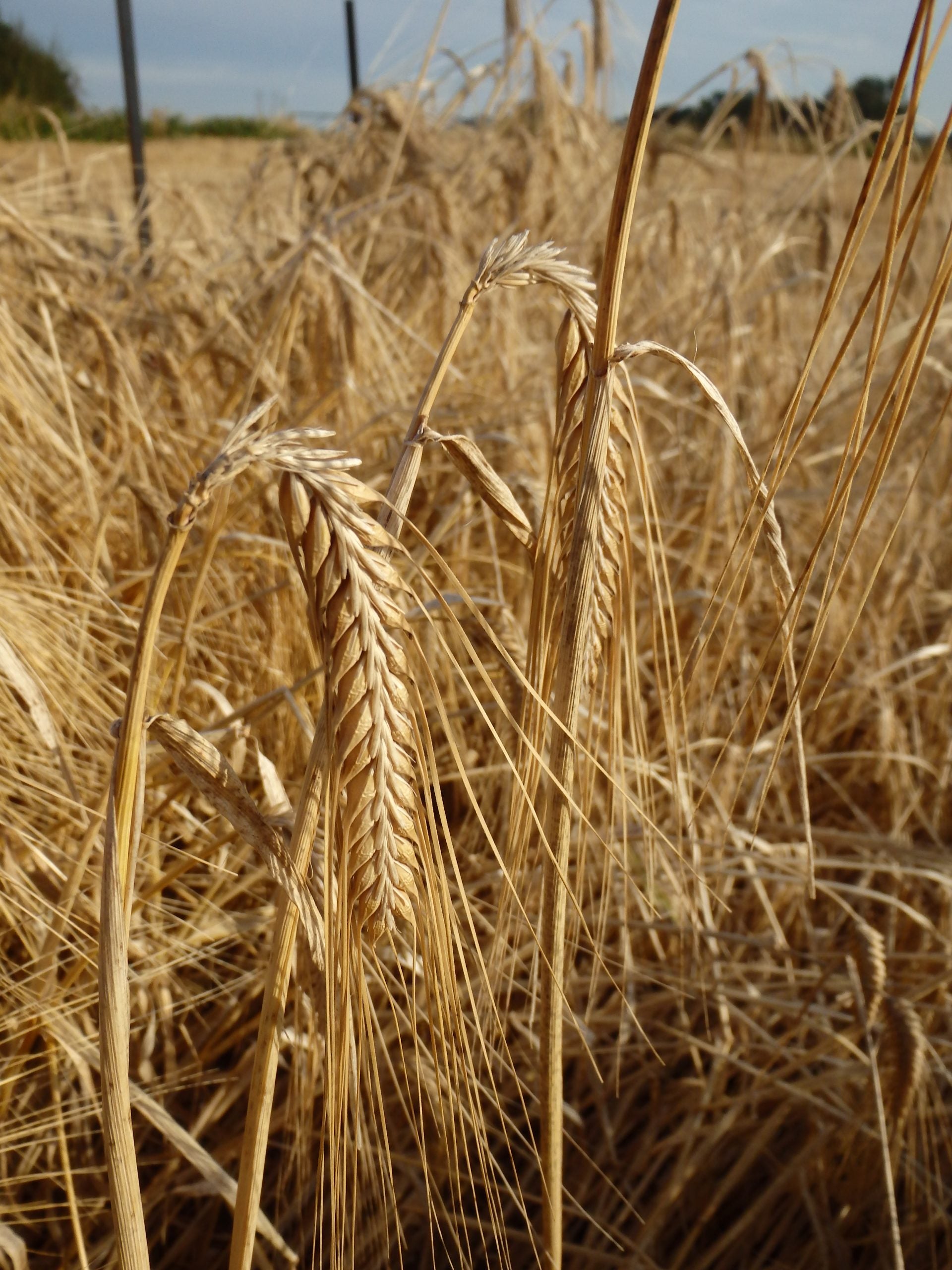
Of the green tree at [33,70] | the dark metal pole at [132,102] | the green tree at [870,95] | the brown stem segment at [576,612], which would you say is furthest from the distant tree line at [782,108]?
the green tree at [33,70]

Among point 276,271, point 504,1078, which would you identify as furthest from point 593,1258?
point 276,271

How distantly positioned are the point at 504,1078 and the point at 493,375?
0.82 m

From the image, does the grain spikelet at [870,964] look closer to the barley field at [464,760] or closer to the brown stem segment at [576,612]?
the barley field at [464,760]

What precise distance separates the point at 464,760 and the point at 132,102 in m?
1.72

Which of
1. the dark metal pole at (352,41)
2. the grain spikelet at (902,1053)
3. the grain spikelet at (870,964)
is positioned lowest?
the grain spikelet at (902,1053)

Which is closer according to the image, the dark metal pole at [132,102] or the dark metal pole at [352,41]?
the dark metal pole at [132,102]

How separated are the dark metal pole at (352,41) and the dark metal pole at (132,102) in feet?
5.70

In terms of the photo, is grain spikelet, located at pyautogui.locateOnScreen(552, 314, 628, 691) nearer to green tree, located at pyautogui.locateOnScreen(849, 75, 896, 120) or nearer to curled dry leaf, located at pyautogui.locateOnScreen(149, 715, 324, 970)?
curled dry leaf, located at pyautogui.locateOnScreen(149, 715, 324, 970)

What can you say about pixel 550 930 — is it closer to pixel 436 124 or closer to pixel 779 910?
pixel 779 910

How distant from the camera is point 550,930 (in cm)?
38

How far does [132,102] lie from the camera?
2.00 metres

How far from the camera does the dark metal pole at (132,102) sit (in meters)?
1.92

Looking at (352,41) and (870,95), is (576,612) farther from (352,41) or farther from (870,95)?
(352,41)

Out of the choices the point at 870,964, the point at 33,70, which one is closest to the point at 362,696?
the point at 870,964
